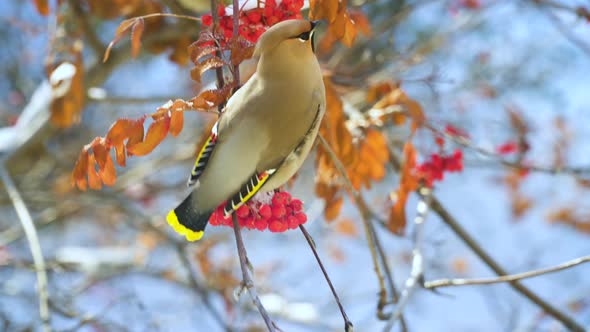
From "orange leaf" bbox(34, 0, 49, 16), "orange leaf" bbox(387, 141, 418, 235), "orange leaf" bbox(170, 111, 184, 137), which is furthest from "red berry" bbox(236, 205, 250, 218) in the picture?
"orange leaf" bbox(34, 0, 49, 16)

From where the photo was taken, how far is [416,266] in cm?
192

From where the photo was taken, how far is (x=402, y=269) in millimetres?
6590

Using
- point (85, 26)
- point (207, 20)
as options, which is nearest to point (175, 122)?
point (207, 20)

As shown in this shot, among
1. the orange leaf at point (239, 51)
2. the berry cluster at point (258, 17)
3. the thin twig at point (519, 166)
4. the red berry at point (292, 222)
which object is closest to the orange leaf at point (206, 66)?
the orange leaf at point (239, 51)

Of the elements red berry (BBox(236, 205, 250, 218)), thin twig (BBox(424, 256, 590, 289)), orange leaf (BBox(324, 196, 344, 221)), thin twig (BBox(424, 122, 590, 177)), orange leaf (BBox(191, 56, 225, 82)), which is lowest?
thin twig (BBox(424, 122, 590, 177))

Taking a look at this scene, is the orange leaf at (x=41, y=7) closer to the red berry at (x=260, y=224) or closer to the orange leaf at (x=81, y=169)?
the orange leaf at (x=81, y=169)

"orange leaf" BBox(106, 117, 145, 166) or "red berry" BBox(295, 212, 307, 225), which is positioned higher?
"orange leaf" BBox(106, 117, 145, 166)

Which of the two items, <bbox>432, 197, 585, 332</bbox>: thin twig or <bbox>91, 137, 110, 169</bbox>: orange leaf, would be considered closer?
<bbox>91, 137, 110, 169</bbox>: orange leaf

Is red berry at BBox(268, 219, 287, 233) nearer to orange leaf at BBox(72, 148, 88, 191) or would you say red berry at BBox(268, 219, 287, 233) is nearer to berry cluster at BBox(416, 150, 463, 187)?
orange leaf at BBox(72, 148, 88, 191)

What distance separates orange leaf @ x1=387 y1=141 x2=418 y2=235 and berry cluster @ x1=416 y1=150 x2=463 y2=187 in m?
0.13

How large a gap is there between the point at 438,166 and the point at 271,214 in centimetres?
118

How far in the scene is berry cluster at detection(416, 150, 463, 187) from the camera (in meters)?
2.48

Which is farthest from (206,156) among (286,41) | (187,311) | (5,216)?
(5,216)

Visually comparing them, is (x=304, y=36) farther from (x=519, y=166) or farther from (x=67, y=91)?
(x=67, y=91)
